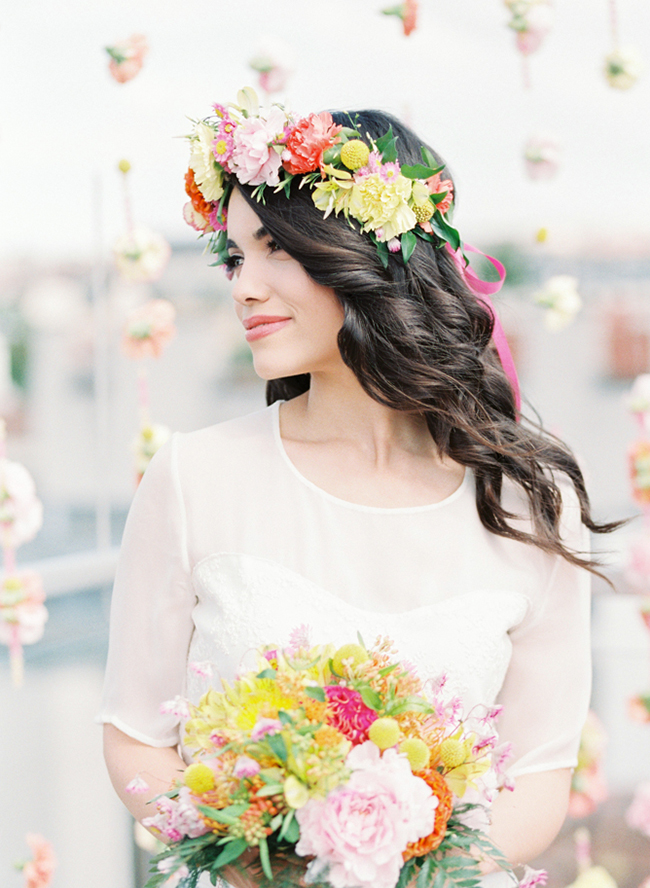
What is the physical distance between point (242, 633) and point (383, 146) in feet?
2.36

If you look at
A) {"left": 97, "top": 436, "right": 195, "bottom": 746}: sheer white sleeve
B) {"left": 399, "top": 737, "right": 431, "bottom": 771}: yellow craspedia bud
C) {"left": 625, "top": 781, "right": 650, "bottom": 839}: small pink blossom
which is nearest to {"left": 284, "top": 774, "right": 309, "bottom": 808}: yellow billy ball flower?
{"left": 399, "top": 737, "right": 431, "bottom": 771}: yellow craspedia bud

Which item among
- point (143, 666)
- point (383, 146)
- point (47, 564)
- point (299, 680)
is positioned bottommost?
A: point (47, 564)

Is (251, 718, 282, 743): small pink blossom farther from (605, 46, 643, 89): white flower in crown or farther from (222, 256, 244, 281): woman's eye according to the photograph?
(605, 46, 643, 89): white flower in crown

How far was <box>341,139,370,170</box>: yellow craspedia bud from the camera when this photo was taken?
3.96 feet

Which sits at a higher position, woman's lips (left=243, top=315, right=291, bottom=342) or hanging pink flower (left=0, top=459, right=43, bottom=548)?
woman's lips (left=243, top=315, right=291, bottom=342)

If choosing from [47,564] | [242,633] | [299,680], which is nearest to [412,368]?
[242,633]

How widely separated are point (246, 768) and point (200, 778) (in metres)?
0.07

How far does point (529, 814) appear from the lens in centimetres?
129

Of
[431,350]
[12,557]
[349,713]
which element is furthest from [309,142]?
[12,557]

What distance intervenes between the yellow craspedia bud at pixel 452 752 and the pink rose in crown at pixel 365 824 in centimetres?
8

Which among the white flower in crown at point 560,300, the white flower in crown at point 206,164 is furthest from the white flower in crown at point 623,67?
the white flower in crown at point 206,164

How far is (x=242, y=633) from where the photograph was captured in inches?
47.7

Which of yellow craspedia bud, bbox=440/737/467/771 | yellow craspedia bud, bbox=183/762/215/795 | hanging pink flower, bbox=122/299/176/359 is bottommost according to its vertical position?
yellow craspedia bud, bbox=440/737/467/771

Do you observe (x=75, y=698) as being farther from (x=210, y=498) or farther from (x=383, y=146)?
(x=383, y=146)
